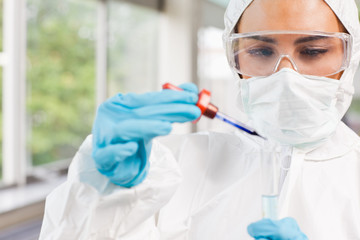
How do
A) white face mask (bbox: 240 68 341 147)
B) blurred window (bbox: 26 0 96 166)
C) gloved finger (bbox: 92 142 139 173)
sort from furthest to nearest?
blurred window (bbox: 26 0 96 166), white face mask (bbox: 240 68 341 147), gloved finger (bbox: 92 142 139 173)

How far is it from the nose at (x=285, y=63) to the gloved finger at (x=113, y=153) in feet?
1.41

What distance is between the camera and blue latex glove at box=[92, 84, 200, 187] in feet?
2.20

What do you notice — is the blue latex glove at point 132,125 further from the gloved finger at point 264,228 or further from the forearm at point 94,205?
the gloved finger at point 264,228

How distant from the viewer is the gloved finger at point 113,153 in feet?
2.16

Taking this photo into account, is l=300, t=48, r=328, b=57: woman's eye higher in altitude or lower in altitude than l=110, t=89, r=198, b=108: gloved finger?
higher

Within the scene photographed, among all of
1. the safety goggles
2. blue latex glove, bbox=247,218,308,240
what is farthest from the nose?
blue latex glove, bbox=247,218,308,240

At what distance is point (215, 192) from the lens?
38.3 inches

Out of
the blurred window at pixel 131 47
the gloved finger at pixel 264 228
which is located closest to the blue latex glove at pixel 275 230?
the gloved finger at pixel 264 228

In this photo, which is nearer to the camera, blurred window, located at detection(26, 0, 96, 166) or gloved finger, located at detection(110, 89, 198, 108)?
gloved finger, located at detection(110, 89, 198, 108)

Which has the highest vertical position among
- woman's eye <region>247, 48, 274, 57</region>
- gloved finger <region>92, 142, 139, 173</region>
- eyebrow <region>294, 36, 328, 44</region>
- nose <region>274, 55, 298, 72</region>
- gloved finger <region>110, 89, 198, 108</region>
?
eyebrow <region>294, 36, 328, 44</region>

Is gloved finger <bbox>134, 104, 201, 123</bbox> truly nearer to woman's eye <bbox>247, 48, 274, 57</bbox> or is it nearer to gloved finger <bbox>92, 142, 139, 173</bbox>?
gloved finger <bbox>92, 142, 139, 173</bbox>

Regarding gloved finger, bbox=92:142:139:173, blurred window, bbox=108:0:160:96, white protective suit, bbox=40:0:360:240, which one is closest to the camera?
gloved finger, bbox=92:142:139:173

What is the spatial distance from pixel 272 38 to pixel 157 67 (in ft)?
9.62

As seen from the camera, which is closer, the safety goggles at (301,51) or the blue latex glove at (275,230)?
the blue latex glove at (275,230)
